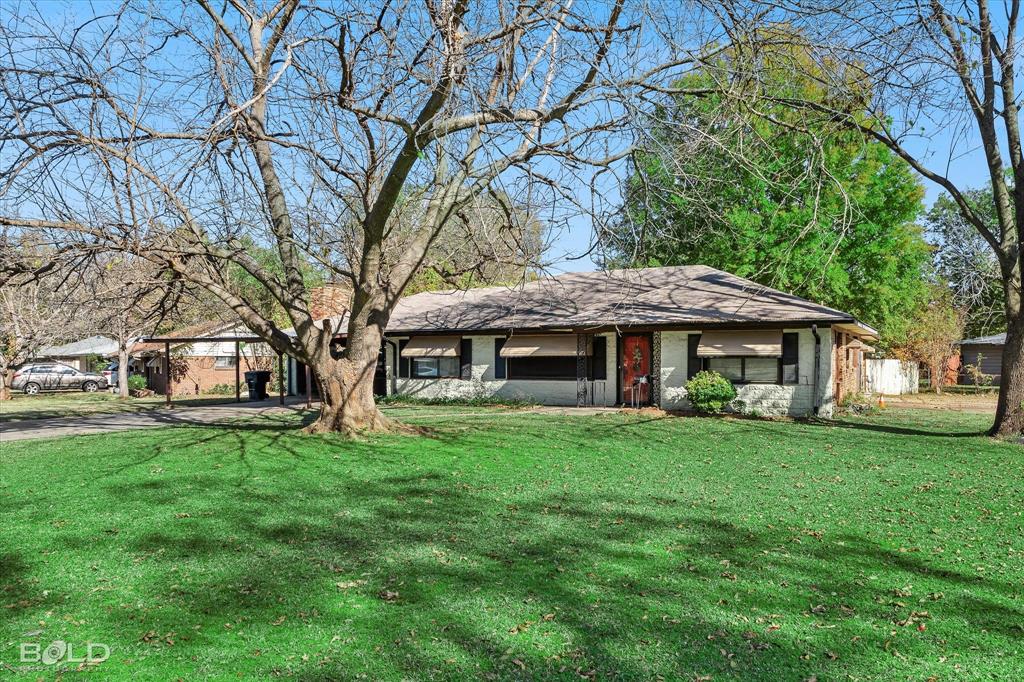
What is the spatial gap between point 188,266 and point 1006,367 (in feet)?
52.7

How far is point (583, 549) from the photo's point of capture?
19.1 ft

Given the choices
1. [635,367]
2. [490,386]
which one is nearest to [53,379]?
[490,386]

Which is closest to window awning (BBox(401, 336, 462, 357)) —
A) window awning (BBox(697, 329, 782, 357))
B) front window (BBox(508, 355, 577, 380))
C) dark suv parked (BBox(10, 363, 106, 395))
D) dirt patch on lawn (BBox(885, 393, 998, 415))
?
front window (BBox(508, 355, 577, 380))

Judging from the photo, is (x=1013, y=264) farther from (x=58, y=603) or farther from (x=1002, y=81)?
(x=58, y=603)

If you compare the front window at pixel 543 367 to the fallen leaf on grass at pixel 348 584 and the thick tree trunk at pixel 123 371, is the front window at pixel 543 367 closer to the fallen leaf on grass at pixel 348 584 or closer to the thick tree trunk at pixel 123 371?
the fallen leaf on grass at pixel 348 584

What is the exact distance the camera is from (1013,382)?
13.9 m

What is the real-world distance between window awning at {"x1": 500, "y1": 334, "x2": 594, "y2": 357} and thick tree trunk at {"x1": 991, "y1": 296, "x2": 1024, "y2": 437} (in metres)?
10.1

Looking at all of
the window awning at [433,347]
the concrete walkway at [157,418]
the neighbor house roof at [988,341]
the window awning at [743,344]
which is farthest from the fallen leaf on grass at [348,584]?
the neighbor house roof at [988,341]

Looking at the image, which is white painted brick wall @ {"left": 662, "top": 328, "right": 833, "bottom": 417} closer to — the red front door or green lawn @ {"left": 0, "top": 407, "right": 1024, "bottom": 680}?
the red front door

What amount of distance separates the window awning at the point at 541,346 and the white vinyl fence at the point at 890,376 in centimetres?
1601

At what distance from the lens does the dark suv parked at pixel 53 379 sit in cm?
3534

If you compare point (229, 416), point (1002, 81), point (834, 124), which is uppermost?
point (1002, 81)

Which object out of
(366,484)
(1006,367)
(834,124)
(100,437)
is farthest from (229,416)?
(1006,367)

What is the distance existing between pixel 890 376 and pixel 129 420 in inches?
1196
